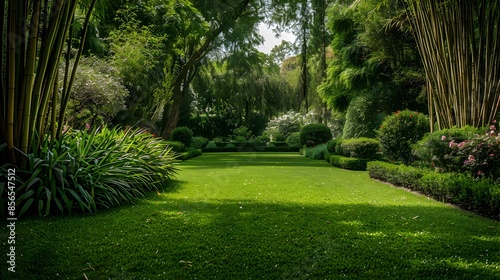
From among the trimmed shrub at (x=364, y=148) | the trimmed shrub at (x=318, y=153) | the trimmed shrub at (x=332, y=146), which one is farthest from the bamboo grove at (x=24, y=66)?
the trimmed shrub at (x=318, y=153)

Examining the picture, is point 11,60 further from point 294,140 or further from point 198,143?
point 294,140

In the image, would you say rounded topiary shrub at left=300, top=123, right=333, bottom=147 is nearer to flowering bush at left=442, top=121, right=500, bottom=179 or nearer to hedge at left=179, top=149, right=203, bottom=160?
hedge at left=179, top=149, right=203, bottom=160

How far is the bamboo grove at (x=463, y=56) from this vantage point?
6.23 m

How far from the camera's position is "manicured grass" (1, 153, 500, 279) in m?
2.84

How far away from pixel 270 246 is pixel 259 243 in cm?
12

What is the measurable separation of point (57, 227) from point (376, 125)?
12.7 metres

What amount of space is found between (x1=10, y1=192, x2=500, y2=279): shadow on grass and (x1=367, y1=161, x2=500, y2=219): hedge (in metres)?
0.36

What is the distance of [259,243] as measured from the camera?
3.32 meters

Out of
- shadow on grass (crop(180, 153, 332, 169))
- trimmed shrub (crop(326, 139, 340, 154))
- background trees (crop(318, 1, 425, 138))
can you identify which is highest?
background trees (crop(318, 1, 425, 138))

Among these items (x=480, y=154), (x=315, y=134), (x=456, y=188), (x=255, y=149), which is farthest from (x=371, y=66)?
(x=255, y=149)

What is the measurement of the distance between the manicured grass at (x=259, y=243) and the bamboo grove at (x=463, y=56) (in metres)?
2.41

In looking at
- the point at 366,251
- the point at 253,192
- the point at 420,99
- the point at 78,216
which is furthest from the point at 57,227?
the point at 420,99

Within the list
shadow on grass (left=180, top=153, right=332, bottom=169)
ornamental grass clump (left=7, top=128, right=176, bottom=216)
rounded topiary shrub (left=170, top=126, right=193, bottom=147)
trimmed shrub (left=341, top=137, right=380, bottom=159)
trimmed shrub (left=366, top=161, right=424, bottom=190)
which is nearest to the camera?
ornamental grass clump (left=7, top=128, right=176, bottom=216)

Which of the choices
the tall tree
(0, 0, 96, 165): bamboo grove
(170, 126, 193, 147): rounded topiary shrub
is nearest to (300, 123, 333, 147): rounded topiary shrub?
(170, 126, 193, 147): rounded topiary shrub
